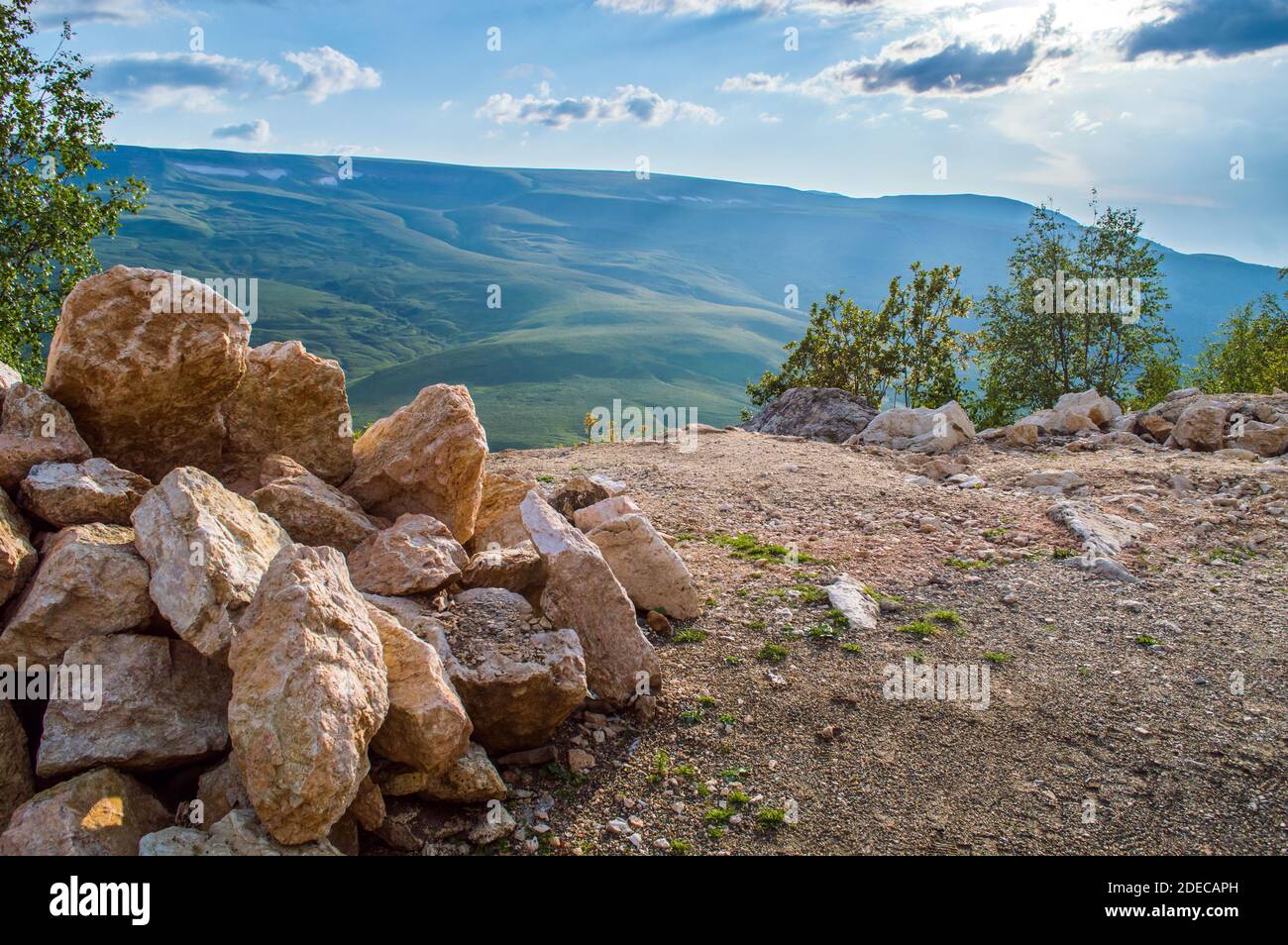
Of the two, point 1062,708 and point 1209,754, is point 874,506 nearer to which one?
point 1062,708

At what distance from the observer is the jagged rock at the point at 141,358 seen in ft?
26.3

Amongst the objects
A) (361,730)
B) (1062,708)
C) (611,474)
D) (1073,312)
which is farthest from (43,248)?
(1073,312)

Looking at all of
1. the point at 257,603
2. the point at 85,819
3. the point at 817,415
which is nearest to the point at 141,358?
the point at 257,603

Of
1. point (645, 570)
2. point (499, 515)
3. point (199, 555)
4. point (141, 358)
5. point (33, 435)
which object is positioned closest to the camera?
point (199, 555)

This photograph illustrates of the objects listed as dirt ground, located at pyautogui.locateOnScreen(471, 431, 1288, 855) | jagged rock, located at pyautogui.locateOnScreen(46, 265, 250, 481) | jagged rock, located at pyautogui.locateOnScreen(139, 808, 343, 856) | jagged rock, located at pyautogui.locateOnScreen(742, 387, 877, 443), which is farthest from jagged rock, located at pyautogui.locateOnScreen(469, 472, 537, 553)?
jagged rock, located at pyautogui.locateOnScreen(742, 387, 877, 443)

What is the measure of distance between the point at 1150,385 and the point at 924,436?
23576 mm

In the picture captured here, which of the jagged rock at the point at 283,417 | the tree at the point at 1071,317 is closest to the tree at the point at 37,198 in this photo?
the jagged rock at the point at 283,417

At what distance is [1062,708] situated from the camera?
8.48 meters

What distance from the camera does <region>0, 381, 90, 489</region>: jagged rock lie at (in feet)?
24.5

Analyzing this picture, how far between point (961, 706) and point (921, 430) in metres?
15.8

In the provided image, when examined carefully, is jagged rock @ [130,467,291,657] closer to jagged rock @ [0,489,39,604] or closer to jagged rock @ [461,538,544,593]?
jagged rock @ [0,489,39,604]

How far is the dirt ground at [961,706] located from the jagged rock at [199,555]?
9.38 ft

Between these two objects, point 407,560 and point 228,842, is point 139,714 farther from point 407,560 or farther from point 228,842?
point 407,560

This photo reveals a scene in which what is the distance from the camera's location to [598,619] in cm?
874
